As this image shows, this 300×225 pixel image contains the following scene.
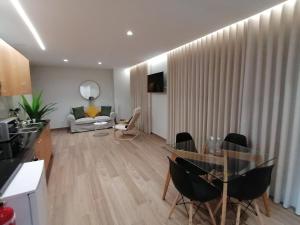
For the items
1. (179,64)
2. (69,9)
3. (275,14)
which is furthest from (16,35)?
(275,14)

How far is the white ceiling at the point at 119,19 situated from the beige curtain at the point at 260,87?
27cm

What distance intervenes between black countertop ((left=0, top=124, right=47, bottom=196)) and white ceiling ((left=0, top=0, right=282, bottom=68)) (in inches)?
63.0

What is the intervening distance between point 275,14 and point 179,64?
2056 mm

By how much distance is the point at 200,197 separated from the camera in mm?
1667

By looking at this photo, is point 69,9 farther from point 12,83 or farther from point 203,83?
point 203,83

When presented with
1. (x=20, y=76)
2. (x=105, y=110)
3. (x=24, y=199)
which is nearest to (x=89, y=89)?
(x=105, y=110)

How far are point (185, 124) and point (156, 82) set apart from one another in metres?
1.73

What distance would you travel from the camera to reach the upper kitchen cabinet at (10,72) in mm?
2246

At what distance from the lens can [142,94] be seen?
5957 millimetres

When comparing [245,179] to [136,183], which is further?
[136,183]

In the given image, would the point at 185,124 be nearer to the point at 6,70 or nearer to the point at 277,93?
the point at 277,93

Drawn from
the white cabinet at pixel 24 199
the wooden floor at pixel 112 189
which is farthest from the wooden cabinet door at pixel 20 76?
the white cabinet at pixel 24 199

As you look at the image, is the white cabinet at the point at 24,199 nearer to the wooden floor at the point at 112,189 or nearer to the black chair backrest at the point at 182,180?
the wooden floor at the point at 112,189

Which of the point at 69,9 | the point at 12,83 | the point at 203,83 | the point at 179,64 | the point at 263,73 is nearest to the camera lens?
the point at 69,9
